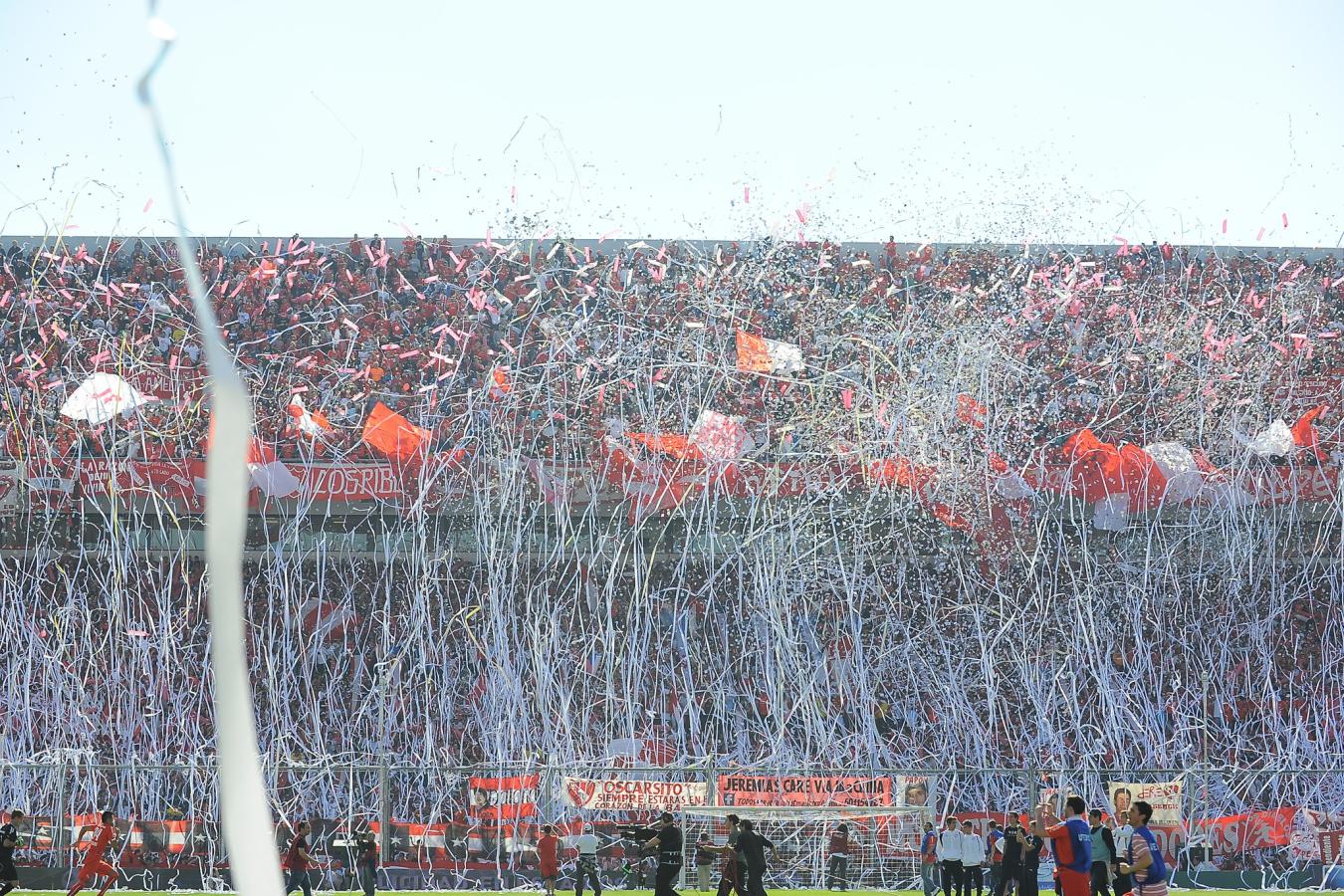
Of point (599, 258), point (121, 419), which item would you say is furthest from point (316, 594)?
point (599, 258)

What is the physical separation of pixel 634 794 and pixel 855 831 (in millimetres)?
2425

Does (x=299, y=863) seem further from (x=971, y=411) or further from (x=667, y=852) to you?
(x=971, y=411)

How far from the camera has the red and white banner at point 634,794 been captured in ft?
60.4

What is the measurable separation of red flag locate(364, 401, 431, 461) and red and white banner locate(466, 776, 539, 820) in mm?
7572

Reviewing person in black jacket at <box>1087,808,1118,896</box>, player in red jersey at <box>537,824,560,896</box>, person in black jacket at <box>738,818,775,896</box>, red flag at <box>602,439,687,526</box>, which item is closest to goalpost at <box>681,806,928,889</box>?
player in red jersey at <box>537,824,560,896</box>

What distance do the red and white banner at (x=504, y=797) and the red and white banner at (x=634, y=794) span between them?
2.01 feet

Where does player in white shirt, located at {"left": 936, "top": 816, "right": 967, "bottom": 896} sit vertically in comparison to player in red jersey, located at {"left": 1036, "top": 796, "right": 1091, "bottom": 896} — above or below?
below

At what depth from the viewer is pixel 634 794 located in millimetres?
18484

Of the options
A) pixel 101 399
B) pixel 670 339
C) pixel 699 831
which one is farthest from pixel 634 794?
pixel 101 399

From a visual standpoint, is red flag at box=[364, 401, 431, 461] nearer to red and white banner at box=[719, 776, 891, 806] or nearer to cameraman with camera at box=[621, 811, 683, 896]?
red and white banner at box=[719, 776, 891, 806]

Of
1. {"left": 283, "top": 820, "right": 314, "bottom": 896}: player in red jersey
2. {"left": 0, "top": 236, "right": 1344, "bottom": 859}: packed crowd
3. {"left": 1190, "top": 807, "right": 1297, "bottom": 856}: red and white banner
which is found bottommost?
{"left": 1190, "top": 807, "right": 1297, "bottom": 856}: red and white banner

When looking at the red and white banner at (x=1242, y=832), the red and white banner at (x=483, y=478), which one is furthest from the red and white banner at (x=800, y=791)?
the red and white banner at (x=483, y=478)

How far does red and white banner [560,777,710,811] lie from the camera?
18406mm

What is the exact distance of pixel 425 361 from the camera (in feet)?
89.9
